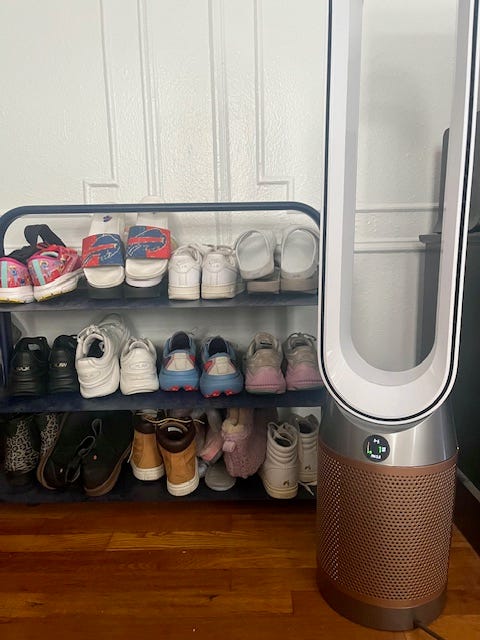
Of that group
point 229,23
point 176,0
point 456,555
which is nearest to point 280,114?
point 229,23

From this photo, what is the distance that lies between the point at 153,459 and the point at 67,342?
403 mm

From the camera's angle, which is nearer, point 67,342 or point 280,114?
point 67,342

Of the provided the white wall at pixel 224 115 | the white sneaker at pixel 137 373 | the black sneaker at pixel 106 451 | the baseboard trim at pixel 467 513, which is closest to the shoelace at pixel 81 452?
the black sneaker at pixel 106 451

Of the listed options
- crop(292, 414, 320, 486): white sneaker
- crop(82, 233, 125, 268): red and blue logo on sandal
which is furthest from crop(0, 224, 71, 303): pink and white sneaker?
crop(292, 414, 320, 486): white sneaker

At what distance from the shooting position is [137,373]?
136 cm

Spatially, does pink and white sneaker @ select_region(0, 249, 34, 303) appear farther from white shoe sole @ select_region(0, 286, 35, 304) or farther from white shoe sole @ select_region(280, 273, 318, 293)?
white shoe sole @ select_region(280, 273, 318, 293)

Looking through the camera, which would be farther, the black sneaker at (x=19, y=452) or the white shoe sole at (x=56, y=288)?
the black sneaker at (x=19, y=452)

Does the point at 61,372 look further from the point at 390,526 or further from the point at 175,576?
the point at 390,526

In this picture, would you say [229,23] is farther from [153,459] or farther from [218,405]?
[153,459]

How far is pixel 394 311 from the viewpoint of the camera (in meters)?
1.63

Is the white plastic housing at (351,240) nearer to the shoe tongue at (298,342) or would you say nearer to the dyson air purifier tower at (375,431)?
the dyson air purifier tower at (375,431)

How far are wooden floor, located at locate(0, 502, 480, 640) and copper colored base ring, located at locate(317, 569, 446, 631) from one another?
0.02m

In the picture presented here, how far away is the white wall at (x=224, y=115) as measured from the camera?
1521mm

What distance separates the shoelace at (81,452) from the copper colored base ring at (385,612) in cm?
74
